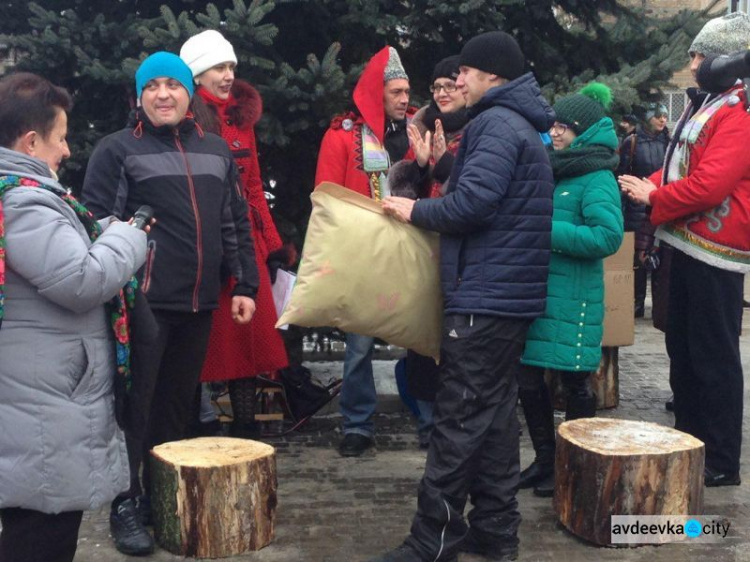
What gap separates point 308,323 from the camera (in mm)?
3916

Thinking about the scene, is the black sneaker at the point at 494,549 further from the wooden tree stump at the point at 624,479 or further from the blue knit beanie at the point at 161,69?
the blue knit beanie at the point at 161,69

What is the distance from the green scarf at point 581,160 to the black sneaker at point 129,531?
2578 mm

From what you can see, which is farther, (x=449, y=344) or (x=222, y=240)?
(x=222, y=240)

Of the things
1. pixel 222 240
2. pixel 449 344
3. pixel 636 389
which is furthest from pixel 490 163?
pixel 636 389

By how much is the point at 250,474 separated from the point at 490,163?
166cm

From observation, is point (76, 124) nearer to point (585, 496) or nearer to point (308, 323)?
point (308, 323)

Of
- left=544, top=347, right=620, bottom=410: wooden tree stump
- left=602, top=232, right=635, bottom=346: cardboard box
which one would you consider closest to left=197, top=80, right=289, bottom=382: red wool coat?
left=544, top=347, right=620, bottom=410: wooden tree stump

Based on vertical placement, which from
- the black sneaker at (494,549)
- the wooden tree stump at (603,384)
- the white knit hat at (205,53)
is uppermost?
the white knit hat at (205,53)

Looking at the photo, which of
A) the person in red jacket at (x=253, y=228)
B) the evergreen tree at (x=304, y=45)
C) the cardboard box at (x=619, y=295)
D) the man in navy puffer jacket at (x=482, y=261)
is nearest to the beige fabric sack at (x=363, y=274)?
the man in navy puffer jacket at (x=482, y=261)

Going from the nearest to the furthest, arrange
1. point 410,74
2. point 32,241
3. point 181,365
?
1. point 32,241
2. point 181,365
3. point 410,74

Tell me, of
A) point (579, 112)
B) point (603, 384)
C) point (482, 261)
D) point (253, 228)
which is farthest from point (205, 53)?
point (603, 384)

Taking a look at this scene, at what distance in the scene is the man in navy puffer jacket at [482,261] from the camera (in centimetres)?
376

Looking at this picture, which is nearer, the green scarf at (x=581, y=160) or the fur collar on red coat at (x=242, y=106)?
the green scarf at (x=581, y=160)

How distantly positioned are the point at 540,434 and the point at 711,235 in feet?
4.38
